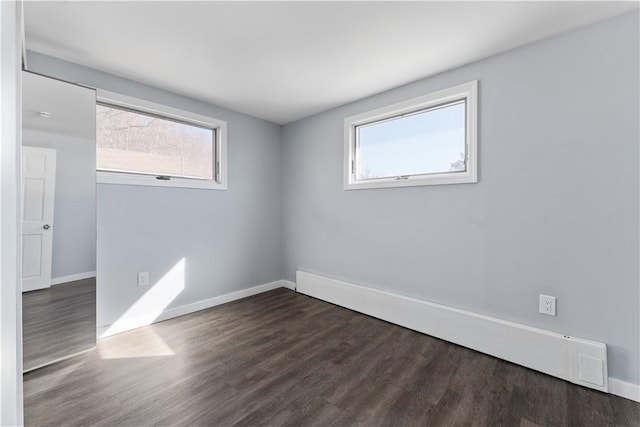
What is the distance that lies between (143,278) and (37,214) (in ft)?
3.34

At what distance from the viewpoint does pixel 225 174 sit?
332 centimetres

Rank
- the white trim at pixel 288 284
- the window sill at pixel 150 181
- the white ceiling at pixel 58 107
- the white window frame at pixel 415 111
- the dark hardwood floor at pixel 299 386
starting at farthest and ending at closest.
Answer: the white trim at pixel 288 284, the window sill at pixel 150 181, the white window frame at pixel 415 111, the white ceiling at pixel 58 107, the dark hardwood floor at pixel 299 386

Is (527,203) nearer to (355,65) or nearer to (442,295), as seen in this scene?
(442,295)

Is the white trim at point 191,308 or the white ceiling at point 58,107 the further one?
the white trim at point 191,308

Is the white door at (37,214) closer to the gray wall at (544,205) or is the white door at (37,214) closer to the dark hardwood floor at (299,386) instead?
the dark hardwood floor at (299,386)

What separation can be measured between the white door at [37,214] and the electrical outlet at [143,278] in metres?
0.70

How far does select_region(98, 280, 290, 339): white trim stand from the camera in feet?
8.20

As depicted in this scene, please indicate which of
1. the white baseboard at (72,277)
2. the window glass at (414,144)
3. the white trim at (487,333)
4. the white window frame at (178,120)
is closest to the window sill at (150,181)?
the white window frame at (178,120)

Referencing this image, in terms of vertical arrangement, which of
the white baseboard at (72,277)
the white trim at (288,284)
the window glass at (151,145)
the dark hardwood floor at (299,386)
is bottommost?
the dark hardwood floor at (299,386)

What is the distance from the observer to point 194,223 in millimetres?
3049

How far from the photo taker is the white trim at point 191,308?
2.50 metres

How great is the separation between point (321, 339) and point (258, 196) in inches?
80.6

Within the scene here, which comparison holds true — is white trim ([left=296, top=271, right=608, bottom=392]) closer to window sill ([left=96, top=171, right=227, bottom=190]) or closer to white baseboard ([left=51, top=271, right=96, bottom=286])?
window sill ([left=96, top=171, right=227, bottom=190])

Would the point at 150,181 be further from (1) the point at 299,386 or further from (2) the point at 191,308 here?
(1) the point at 299,386
